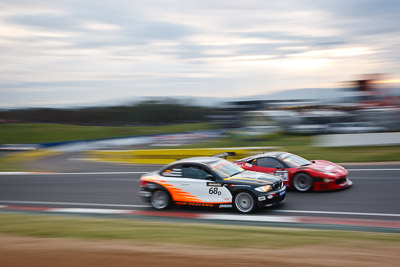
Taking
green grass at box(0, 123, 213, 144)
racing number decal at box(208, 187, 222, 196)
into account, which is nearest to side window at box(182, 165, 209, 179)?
racing number decal at box(208, 187, 222, 196)

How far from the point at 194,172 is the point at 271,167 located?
278 centimetres

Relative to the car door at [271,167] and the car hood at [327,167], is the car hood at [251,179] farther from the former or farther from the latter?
the car hood at [327,167]

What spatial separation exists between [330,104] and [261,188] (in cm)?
3305

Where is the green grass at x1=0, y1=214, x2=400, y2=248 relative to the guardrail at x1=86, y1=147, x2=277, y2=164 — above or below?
below

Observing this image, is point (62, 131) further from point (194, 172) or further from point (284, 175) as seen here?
point (194, 172)

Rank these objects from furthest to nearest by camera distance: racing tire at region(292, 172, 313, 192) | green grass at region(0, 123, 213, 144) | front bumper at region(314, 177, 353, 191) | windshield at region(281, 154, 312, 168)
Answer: green grass at region(0, 123, 213, 144) → windshield at region(281, 154, 312, 168) → racing tire at region(292, 172, 313, 192) → front bumper at region(314, 177, 353, 191)

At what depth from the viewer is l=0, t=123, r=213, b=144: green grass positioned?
190ft

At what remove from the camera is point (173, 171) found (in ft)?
32.8

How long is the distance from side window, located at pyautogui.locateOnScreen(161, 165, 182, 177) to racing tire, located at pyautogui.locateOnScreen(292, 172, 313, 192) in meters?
3.39

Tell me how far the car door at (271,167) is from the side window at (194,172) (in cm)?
248

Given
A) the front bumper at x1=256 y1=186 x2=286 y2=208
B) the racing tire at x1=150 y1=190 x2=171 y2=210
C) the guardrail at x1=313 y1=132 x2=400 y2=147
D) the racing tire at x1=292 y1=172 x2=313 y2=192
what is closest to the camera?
the front bumper at x1=256 y1=186 x2=286 y2=208

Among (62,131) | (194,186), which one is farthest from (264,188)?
(62,131)

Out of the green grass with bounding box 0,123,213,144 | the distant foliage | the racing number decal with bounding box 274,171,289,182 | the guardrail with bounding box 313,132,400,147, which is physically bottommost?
the racing number decal with bounding box 274,171,289,182

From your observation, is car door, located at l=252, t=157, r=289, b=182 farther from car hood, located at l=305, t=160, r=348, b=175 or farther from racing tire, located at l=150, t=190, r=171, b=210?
racing tire, located at l=150, t=190, r=171, b=210
